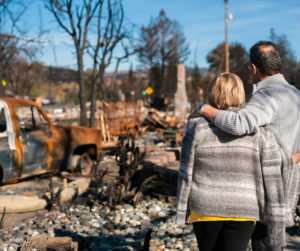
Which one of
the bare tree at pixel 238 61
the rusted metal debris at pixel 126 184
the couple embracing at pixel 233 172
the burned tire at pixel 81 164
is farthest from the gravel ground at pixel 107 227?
the bare tree at pixel 238 61

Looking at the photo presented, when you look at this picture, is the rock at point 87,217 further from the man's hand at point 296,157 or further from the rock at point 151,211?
the man's hand at point 296,157

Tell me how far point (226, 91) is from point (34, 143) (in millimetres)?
4572

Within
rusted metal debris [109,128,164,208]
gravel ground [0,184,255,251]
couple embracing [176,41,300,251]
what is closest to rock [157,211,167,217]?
gravel ground [0,184,255,251]

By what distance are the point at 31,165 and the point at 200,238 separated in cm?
439

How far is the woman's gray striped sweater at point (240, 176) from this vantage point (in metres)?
1.74

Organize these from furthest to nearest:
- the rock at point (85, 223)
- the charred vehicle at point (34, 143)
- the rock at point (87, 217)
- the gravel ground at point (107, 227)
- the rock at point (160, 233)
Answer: the charred vehicle at point (34, 143) < the rock at point (87, 217) < the rock at point (85, 223) < the rock at point (160, 233) < the gravel ground at point (107, 227)

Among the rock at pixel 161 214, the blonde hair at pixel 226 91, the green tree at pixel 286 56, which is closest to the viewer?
the blonde hair at pixel 226 91

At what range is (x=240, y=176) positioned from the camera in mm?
1742

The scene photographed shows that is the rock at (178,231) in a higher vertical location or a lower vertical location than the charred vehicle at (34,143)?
lower

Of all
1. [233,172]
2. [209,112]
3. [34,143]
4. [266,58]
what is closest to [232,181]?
[233,172]

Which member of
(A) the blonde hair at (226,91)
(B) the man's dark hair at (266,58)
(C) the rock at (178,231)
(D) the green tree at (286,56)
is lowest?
(C) the rock at (178,231)

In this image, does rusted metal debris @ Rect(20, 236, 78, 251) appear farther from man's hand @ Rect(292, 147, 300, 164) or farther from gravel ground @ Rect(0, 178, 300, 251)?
man's hand @ Rect(292, 147, 300, 164)

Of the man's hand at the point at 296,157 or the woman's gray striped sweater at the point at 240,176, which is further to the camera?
the man's hand at the point at 296,157

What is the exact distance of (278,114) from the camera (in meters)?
1.93
